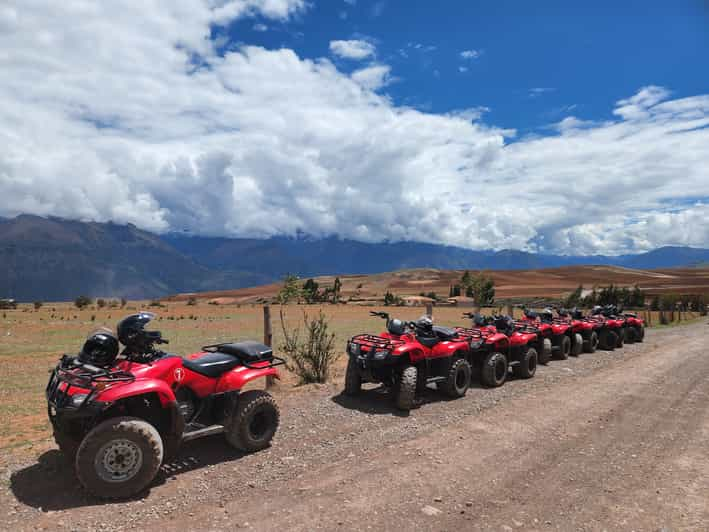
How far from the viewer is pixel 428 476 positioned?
521 cm

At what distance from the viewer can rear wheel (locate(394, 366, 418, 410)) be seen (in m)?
7.56

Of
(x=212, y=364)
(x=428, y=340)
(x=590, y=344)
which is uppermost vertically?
(x=212, y=364)

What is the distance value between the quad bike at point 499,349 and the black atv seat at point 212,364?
218 inches

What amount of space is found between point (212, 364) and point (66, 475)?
6.17ft

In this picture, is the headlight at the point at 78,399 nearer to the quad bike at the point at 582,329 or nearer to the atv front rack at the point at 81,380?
the atv front rack at the point at 81,380

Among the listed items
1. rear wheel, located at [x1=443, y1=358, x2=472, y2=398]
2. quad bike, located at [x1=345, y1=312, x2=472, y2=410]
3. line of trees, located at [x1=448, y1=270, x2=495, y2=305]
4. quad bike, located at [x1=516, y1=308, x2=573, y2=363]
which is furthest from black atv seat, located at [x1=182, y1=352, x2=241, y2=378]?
line of trees, located at [x1=448, y1=270, x2=495, y2=305]

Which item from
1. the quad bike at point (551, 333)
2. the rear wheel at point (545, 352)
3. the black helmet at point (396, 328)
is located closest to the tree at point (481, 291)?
the quad bike at point (551, 333)

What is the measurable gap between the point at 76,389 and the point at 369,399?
5020 mm

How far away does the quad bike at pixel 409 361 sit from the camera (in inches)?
306

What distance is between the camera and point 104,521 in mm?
4156

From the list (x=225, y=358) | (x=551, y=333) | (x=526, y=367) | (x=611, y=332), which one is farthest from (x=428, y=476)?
(x=611, y=332)

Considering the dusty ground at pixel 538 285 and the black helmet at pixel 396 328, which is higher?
the black helmet at pixel 396 328

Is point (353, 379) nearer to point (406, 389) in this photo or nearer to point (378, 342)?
point (378, 342)

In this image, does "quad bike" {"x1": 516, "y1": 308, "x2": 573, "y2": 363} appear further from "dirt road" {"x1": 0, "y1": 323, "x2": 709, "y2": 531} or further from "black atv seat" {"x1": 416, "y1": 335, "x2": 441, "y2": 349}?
"black atv seat" {"x1": 416, "y1": 335, "x2": 441, "y2": 349}
